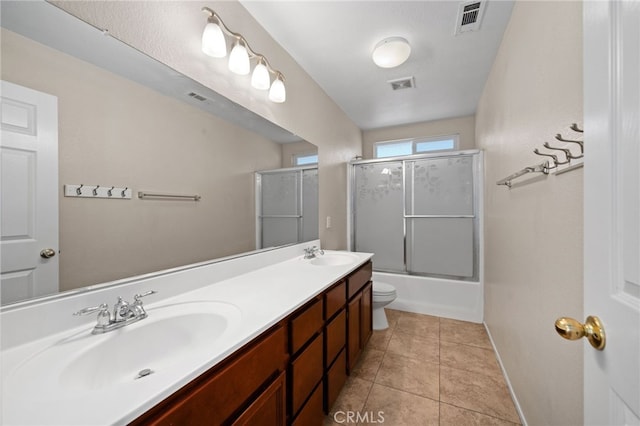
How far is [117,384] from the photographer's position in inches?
20.7

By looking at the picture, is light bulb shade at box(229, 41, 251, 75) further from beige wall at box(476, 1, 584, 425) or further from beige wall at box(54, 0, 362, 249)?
beige wall at box(476, 1, 584, 425)

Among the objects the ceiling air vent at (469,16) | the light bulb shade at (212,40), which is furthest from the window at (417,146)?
the light bulb shade at (212,40)

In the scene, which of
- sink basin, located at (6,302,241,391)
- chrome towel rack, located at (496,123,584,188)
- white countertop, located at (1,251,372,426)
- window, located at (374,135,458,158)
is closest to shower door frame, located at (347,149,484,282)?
window, located at (374,135,458,158)

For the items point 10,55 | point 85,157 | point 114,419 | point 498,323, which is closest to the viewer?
point 114,419

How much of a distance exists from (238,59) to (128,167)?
2.85ft

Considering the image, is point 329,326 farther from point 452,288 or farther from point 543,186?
point 452,288

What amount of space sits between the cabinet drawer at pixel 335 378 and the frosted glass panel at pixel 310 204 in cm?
98

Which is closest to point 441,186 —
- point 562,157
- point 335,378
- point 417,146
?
point 417,146

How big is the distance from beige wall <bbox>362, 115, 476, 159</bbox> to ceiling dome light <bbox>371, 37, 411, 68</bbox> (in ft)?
5.72

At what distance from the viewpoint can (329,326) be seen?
4.29 feet

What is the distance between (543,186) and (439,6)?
127 cm

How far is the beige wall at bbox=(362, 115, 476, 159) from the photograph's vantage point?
3.23 meters

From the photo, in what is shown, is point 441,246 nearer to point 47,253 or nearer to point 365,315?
point 365,315

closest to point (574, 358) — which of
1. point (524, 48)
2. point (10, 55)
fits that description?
point (524, 48)
